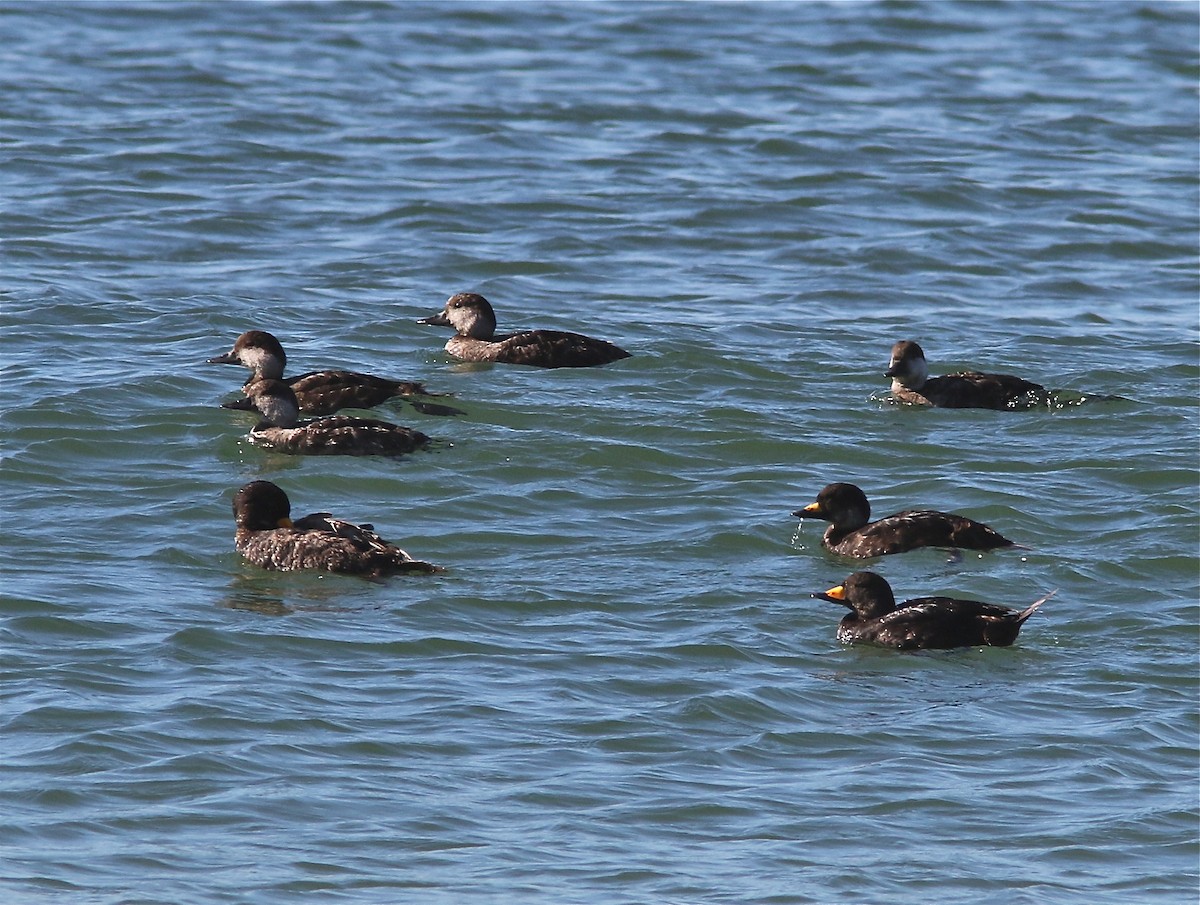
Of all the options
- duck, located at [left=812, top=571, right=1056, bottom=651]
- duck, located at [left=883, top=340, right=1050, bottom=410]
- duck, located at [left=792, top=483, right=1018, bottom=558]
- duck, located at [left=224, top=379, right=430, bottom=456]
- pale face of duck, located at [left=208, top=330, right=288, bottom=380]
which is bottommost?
duck, located at [left=812, top=571, right=1056, bottom=651]

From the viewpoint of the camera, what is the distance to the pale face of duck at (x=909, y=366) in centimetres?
1402

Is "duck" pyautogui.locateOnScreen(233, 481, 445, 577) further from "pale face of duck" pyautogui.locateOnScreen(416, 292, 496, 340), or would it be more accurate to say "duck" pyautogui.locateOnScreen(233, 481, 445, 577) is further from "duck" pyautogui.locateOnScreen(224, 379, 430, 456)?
"pale face of duck" pyautogui.locateOnScreen(416, 292, 496, 340)

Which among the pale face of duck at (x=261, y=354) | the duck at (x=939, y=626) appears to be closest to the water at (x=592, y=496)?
the duck at (x=939, y=626)

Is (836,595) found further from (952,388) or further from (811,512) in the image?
(952,388)

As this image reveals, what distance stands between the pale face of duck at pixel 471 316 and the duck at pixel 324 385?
51.7 inches

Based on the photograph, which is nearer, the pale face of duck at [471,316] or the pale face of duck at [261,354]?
the pale face of duck at [261,354]

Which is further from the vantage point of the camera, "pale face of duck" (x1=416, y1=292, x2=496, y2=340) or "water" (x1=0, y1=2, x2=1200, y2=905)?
"pale face of duck" (x1=416, y1=292, x2=496, y2=340)

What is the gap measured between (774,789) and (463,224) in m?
11.8

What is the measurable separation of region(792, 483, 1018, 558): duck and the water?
0.43 ft

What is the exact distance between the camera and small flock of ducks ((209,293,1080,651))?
391 inches

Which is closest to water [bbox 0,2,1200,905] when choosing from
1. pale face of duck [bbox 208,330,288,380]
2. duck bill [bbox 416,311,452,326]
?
duck bill [bbox 416,311,452,326]

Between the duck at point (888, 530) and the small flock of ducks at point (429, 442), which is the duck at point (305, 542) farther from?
the duck at point (888, 530)

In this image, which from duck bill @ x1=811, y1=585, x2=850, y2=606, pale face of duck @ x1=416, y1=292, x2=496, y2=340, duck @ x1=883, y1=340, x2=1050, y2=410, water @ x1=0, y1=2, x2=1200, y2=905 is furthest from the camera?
pale face of duck @ x1=416, y1=292, x2=496, y2=340

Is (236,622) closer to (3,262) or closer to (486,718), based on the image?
(486,718)
